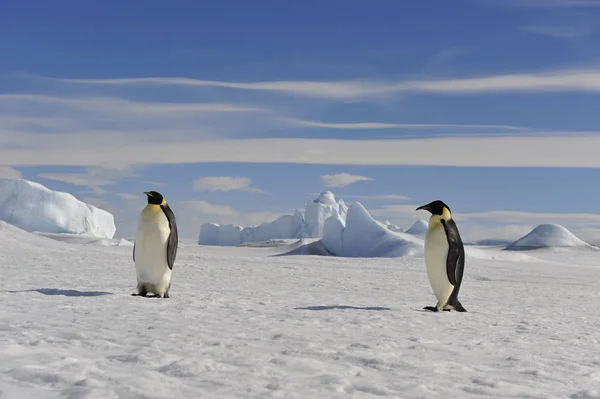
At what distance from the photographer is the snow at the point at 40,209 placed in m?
43.5

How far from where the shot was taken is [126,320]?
5969 mm

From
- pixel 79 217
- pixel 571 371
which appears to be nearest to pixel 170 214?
pixel 571 371

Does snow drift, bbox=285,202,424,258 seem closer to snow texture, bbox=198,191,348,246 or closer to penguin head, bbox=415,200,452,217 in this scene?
snow texture, bbox=198,191,348,246

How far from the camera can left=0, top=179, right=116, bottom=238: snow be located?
143 ft

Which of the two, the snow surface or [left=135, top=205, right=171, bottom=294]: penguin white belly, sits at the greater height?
[left=135, top=205, right=171, bottom=294]: penguin white belly

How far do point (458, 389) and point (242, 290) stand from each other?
6313 mm

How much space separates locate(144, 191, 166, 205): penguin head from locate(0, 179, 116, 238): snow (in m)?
38.1

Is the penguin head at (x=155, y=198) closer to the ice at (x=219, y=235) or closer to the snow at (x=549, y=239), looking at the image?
the snow at (x=549, y=239)

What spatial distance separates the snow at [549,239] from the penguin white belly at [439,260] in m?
31.9

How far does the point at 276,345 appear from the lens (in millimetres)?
5066

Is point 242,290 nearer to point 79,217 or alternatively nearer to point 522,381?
point 522,381

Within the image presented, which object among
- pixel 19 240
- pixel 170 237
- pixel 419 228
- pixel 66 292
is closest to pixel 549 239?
pixel 419 228

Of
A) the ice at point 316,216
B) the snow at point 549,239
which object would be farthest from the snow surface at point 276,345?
the ice at point 316,216

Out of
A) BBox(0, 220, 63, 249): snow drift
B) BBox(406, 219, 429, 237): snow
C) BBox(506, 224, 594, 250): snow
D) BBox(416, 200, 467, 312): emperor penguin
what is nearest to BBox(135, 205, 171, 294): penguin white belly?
BBox(416, 200, 467, 312): emperor penguin
